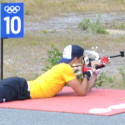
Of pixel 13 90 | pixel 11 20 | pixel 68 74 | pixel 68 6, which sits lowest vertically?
pixel 13 90

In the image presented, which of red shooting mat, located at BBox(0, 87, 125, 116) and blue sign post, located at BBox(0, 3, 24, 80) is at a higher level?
blue sign post, located at BBox(0, 3, 24, 80)

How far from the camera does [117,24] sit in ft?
85.1

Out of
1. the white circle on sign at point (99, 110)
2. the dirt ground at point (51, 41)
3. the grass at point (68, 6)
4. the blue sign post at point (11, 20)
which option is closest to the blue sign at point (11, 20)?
the blue sign post at point (11, 20)

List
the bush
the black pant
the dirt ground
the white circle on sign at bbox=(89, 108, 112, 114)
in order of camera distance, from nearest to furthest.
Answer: the white circle on sign at bbox=(89, 108, 112, 114)
the black pant
the dirt ground
the bush

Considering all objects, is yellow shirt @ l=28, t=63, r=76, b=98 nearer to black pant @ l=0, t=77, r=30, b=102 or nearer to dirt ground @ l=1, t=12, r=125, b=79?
black pant @ l=0, t=77, r=30, b=102

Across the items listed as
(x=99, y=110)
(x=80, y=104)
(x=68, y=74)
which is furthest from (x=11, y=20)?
(x=99, y=110)

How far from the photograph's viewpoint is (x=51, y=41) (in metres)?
20.9

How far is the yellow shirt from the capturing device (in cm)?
905

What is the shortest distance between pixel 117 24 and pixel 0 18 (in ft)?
51.7

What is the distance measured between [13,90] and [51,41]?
1207 cm

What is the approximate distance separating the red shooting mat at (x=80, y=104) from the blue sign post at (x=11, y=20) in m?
1.74

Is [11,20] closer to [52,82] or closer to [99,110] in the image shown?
[52,82]

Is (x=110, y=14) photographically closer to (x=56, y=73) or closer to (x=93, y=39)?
(x=93, y=39)

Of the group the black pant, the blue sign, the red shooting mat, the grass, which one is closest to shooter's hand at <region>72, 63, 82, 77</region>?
the red shooting mat
